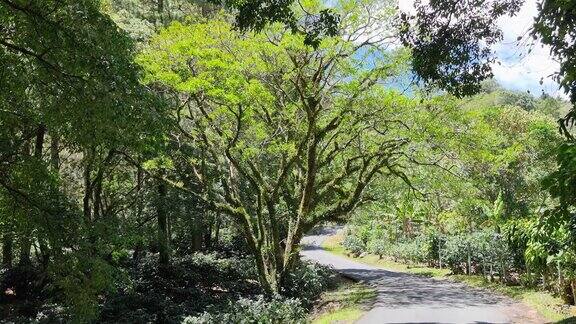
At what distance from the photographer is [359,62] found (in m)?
14.9

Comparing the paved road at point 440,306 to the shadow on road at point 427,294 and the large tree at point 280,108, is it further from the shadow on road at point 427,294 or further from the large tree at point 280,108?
the large tree at point 280,108

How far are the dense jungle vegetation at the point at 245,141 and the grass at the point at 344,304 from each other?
74 cm

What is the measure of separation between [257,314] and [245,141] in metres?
6.89

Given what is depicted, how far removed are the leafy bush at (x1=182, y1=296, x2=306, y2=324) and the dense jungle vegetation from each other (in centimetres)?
6

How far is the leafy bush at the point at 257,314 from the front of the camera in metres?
13.0

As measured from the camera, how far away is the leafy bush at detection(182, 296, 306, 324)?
42.7ft

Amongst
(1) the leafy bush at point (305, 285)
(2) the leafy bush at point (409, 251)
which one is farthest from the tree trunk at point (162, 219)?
(2) the leafy bush at point (409, 251)

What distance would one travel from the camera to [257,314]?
13477mm

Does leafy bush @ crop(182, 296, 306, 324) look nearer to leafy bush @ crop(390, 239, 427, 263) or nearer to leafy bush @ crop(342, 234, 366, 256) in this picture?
leafy bush @ crop(390, 239, 427, 263)

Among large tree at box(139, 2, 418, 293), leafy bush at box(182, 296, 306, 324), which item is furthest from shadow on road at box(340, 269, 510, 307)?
large tree at box(139, 2, 418, 293)

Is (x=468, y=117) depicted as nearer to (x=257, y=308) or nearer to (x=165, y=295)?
(x=257, y=308)

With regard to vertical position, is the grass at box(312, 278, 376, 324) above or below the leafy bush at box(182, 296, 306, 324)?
below

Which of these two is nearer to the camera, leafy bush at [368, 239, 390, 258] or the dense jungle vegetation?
the dense jungle vegetation

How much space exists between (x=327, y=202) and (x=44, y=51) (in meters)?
18.2
